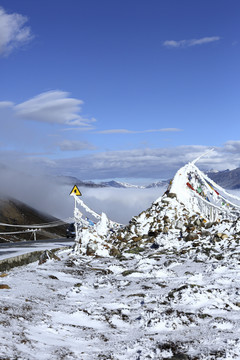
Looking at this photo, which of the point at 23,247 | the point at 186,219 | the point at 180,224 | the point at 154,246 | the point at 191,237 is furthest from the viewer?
the point at 23,247

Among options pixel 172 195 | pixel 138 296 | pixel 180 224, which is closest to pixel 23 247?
pixel 172 195

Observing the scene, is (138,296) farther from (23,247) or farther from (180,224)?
(23,247)

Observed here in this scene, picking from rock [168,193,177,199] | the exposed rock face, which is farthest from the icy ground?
rock [168,193,177,199]

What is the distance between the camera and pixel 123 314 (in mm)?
7887

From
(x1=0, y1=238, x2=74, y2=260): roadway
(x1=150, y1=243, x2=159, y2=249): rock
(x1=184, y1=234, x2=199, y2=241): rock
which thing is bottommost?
(x1=0, y1=238, x2=74, y2=260): roadway

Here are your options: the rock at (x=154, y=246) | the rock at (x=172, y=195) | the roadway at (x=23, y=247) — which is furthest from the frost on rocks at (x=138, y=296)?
the roadway at (x=23, y=247)

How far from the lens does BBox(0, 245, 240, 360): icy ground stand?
5598mm

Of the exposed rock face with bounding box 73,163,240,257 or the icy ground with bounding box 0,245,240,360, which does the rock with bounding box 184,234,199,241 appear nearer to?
the exposed rock face with bounding box 73,163,240,257

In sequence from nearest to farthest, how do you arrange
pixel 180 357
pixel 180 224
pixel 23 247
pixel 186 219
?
pixel 180 357 → pixel 180 224 → pixel 186 219 → pixel 23 247

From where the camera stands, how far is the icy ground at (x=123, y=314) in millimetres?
5598

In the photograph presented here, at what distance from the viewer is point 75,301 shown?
9094mm

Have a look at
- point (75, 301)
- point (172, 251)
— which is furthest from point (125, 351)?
point (172, 251)

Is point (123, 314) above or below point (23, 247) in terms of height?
above

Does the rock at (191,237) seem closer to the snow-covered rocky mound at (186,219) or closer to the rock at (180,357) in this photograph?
the snow-covered rocky mound at (186,219)
